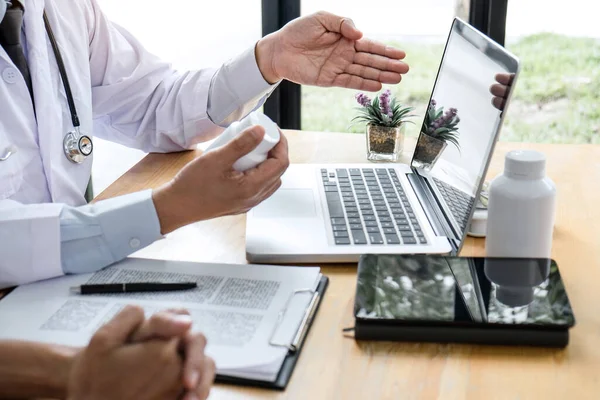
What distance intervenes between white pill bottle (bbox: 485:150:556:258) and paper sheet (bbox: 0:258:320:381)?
25 cm

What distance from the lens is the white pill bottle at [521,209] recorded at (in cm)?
95

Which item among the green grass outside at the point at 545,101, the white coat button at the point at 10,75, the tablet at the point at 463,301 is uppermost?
the white coat button at the point at 10,75

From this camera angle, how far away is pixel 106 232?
3.49 ft

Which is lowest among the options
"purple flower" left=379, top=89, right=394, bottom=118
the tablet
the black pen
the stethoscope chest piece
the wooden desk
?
the wooden desk

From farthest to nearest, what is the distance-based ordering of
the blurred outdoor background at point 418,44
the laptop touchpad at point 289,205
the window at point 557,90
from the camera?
the window at point 557,90 → the blurred outdoor background at point 418,44 → the laptop touchpad at point 289,205

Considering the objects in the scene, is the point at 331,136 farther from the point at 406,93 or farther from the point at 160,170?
the point at 406,93

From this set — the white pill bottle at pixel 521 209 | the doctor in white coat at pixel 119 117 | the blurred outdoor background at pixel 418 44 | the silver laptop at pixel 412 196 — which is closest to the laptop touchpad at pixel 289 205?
the silver laptop at pixel 412 196

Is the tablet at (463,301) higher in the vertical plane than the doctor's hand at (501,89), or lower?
lower

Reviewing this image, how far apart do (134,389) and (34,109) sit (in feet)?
2.52

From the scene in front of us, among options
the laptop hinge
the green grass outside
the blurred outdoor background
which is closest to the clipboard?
the laptop hinge

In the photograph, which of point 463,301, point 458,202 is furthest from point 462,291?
point 458,202

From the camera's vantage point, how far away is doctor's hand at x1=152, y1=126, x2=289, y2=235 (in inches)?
40.1

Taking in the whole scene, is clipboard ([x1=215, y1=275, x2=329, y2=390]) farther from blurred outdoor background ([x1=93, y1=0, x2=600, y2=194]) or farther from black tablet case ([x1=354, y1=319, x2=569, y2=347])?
blurred outdoor background ([x1=93, y1=0, x2=600, y2=194])

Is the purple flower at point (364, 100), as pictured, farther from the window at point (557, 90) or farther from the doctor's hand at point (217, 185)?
the window at point (557, 90)
